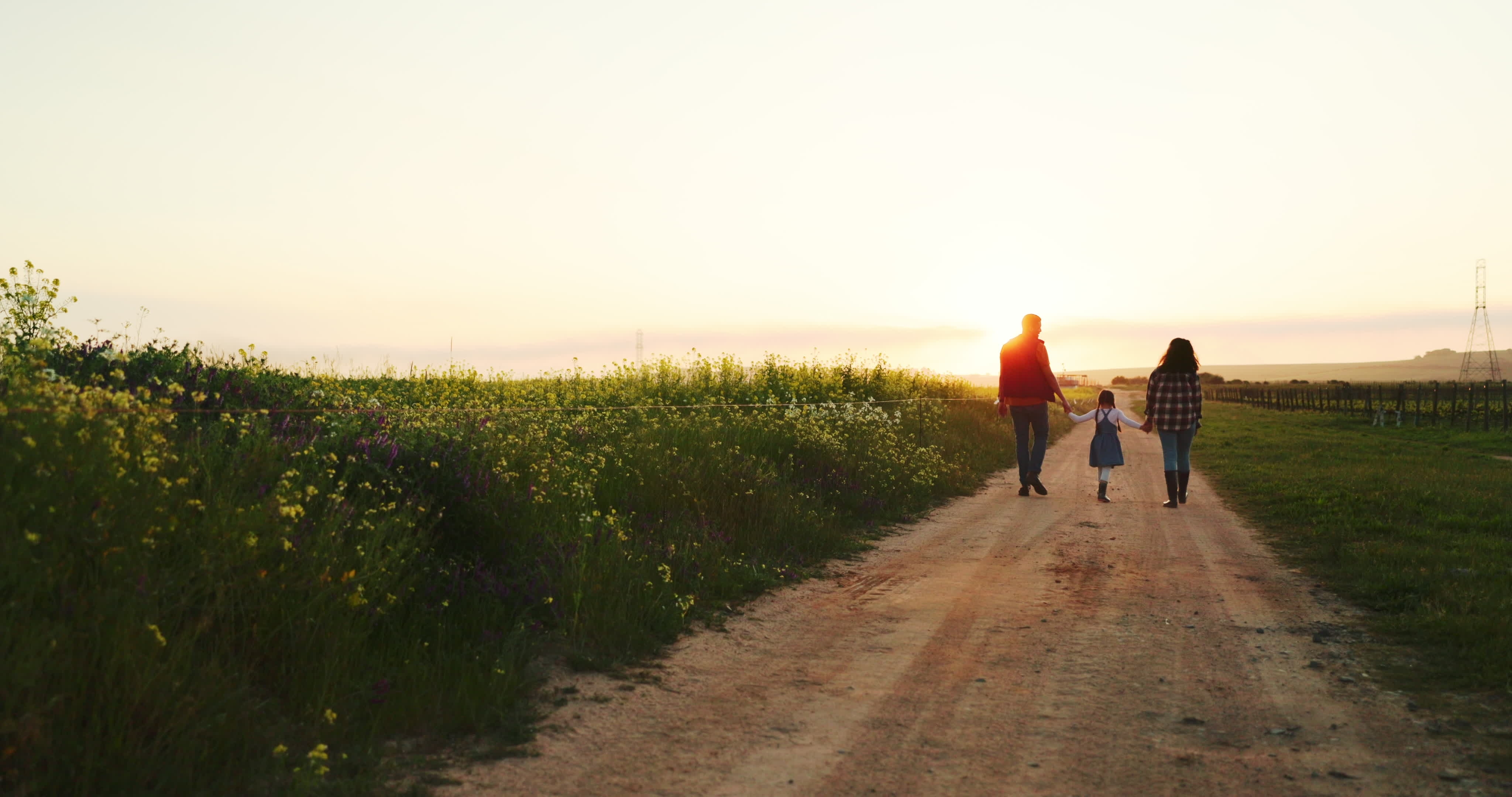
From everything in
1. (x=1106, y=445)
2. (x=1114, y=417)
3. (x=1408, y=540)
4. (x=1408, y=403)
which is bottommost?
(x=1408, y=540)

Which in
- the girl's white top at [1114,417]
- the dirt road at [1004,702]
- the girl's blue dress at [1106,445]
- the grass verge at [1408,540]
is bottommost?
the dirt road at [1004,702]

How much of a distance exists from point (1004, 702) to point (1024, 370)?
9.83m

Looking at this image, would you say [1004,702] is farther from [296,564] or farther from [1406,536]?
[1406,536]

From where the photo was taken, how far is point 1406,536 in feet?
30.4

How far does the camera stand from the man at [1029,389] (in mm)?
13742

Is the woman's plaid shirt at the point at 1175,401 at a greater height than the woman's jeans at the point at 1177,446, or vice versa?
the woman's plaid shirt at the point at 1175,401

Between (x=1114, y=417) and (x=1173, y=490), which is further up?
(x=1114, y=417)

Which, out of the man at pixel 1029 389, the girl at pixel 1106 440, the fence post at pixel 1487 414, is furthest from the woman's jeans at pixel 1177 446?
the fence post at pixel 1487 414

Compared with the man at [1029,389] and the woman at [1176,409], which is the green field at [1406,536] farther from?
the man at [1029,389]

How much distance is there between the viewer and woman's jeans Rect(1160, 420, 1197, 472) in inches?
489

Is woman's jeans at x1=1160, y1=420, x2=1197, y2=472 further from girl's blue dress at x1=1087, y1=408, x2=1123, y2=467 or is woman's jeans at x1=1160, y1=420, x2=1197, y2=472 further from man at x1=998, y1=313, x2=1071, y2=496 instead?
man at x1=998, y1=313, x2=1071, y2=496

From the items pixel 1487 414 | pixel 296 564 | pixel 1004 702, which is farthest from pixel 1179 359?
pixel 1487 414

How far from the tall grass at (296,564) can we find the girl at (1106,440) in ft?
17.5

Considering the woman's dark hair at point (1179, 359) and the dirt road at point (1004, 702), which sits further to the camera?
the woman's dark hair at point (1179, 359)
